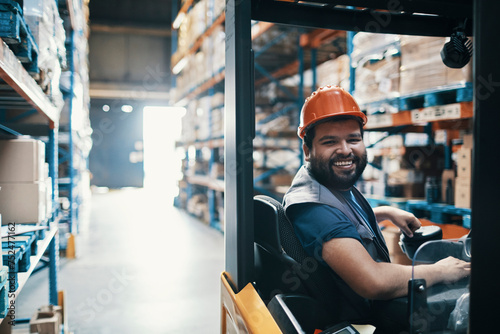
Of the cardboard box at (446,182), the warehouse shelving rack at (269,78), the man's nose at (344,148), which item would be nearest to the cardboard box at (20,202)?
the man's nose at (344,148)

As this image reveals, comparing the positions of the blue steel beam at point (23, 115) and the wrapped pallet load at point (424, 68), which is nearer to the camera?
the wrapped pallet load at point (424, 68)

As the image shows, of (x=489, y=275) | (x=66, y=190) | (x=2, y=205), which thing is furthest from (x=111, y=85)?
(x=489, y=275)

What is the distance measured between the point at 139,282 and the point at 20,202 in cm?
237

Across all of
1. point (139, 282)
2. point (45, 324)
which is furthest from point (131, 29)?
point (45, 324)

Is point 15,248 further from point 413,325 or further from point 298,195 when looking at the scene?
point 413,325

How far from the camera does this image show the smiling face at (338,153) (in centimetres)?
184

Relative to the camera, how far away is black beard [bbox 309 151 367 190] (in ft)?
6.05

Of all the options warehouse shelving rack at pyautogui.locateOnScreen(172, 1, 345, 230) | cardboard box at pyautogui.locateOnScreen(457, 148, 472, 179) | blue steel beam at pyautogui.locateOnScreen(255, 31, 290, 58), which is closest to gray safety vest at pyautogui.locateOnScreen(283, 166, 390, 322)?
cardboard box at pyautogui.locateOnScreen(457, 148, 472, 179)

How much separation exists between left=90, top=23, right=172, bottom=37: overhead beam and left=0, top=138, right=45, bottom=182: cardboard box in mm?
15146

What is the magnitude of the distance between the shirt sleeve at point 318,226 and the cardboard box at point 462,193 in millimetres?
1816

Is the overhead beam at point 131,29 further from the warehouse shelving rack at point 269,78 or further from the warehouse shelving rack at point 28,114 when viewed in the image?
the warehouse shelving rack at point 28,114

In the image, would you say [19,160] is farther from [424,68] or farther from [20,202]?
[424,68]

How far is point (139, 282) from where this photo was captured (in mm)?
4527

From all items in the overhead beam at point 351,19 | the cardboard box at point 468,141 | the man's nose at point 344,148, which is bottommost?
the man's nose at point 344,148
